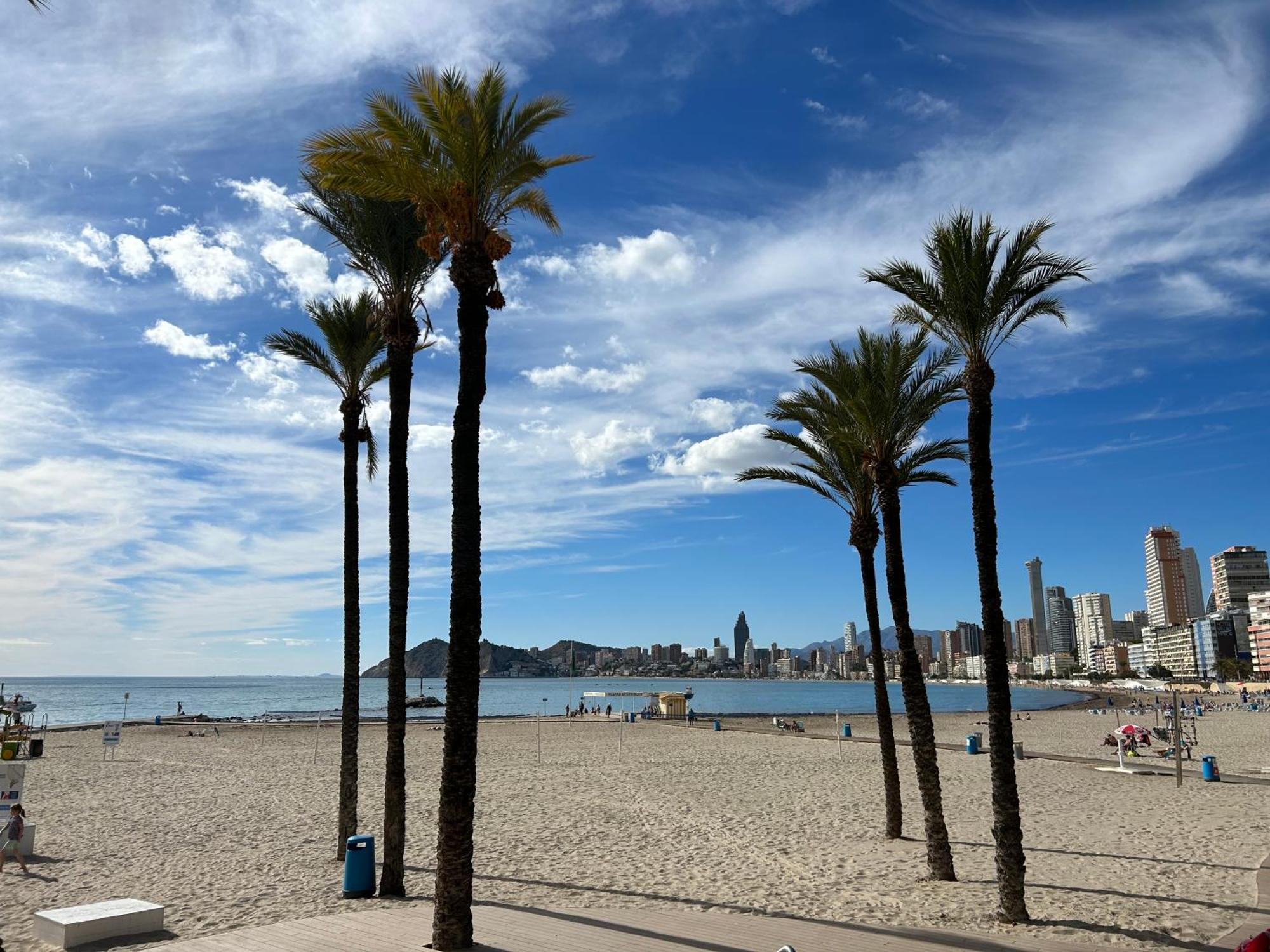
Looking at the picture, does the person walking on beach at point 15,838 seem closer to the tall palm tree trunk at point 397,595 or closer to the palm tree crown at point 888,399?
the tall palm tree trunk at point 397,595

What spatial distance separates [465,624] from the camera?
8.34 m

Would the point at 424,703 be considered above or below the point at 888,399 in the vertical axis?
below

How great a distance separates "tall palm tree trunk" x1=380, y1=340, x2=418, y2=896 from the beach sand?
0.83 metres

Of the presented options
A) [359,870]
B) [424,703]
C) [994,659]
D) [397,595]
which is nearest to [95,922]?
[359,870]

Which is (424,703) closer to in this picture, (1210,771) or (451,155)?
(1210,771)

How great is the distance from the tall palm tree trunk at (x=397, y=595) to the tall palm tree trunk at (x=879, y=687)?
8140 millimetres

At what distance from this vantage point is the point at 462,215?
29.1ft

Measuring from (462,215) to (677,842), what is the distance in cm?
1239

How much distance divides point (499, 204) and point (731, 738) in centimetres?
3853

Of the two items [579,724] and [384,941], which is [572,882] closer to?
[384,941]

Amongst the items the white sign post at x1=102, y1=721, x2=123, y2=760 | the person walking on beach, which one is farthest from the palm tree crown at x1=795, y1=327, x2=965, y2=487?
the white sign post at x1=102, y1=721, x2=123, y2=760

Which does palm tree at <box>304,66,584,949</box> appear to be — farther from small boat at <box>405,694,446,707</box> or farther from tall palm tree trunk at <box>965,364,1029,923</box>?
small boat at <box>405,694,446,707</box>

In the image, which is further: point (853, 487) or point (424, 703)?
point (424, 703)

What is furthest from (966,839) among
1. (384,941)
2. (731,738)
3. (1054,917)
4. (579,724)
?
(579,724)
